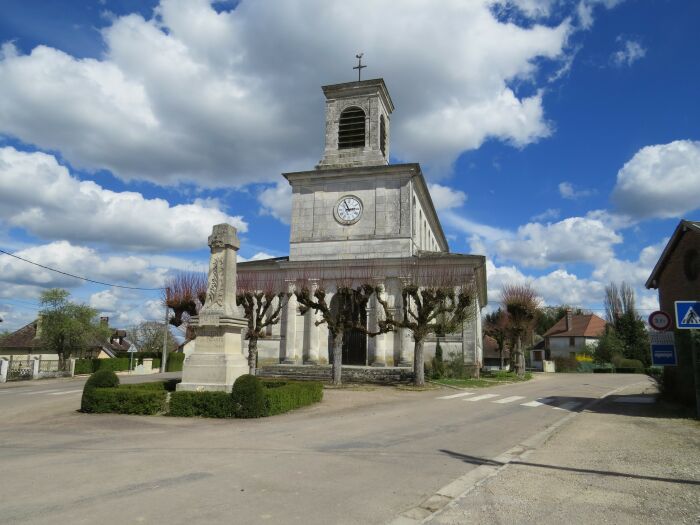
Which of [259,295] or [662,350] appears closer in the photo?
[662,350]

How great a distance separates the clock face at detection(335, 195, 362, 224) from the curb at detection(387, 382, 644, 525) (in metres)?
22.1

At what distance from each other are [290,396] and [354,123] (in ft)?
76.6

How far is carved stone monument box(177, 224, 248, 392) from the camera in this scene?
46.5 ft

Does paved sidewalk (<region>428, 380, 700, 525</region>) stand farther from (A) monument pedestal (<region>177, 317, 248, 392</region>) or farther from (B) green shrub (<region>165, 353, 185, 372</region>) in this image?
(B) green shrub (<region>165, 353, 185, 372</region>)

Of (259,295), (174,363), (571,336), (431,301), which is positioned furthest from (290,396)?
(571,336)

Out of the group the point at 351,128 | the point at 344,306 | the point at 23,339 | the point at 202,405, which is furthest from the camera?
the point at 23,339

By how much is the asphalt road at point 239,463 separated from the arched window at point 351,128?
73.5 ft

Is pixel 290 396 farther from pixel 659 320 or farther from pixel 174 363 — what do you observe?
pixel 174 363

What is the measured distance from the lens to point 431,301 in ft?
76.1

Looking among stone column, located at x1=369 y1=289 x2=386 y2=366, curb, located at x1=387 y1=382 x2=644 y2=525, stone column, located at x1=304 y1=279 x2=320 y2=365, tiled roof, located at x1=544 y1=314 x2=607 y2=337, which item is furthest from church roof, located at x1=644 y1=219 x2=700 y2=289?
tiled roof, located at x1=544 y1=314 x2=607 y2=337

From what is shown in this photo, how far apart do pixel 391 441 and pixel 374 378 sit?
1679 cm

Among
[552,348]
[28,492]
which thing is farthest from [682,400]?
[552,348]

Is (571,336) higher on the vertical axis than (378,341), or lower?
higher

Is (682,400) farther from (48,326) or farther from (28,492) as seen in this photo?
(48,326)
